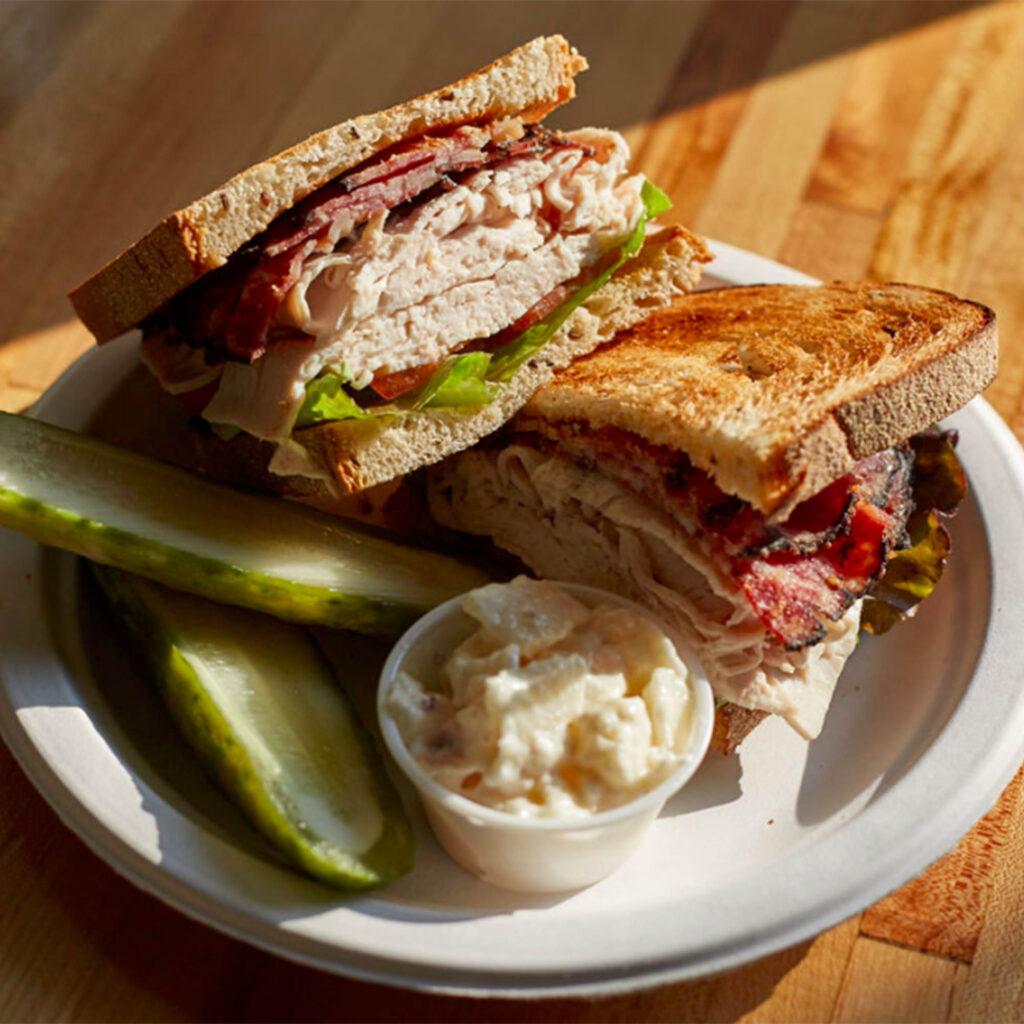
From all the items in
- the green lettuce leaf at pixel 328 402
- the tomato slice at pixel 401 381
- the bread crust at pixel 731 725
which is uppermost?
the green lettuce leaf at pixel 328 402

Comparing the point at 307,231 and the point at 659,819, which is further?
the point at 307,231

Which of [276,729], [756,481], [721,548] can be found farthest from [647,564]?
[276,729]

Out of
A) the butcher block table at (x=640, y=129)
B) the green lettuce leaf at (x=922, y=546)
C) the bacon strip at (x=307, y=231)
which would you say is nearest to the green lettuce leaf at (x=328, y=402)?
the bacon strip at (x=307, y=231)

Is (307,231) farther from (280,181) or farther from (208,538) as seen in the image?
(208,538)

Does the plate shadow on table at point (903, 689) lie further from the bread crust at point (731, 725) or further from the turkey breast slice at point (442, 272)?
the turkey breast slice at point (442, 272)

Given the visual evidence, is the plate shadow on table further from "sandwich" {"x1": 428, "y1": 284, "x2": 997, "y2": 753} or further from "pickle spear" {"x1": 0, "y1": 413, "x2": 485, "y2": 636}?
"pickle spear" {"x1": 0, "y1": 413, "x2": 485, "y2": 636}

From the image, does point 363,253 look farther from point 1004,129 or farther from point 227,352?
point 1004,129
